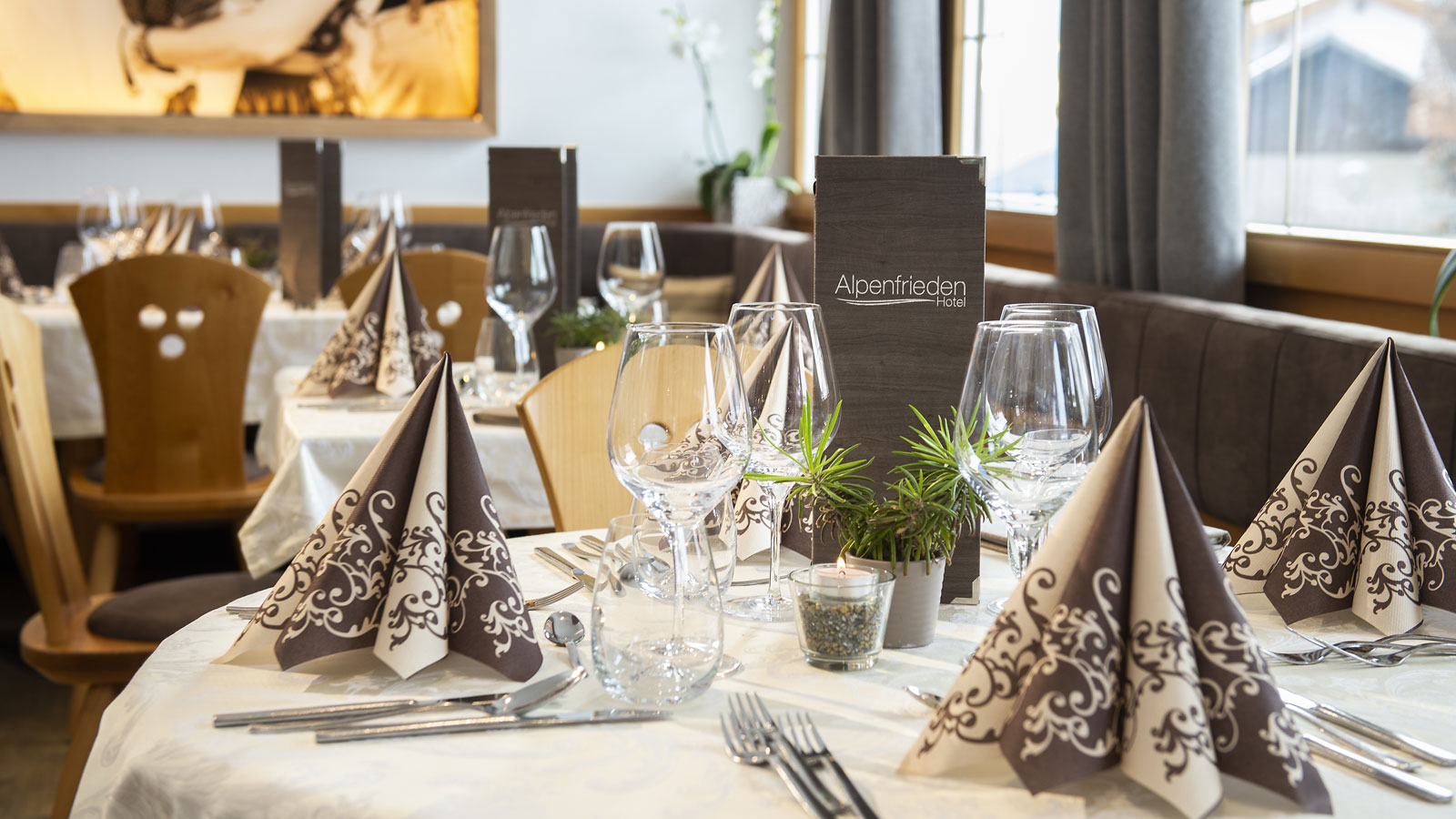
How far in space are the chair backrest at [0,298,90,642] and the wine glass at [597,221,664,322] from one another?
1106mm

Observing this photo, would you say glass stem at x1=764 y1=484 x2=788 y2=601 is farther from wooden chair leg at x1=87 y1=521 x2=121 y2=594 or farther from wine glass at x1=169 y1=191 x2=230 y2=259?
wine glass at x1=169 y1=191 x2=230 y2=259

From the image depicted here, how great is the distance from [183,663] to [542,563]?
34 cm

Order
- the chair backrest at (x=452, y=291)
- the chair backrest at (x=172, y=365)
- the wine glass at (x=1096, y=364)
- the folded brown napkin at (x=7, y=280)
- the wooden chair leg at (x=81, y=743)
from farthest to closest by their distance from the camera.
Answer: the folded brown napkin at (x=7, y=280) → the chair backrest at (x=452, y=291) → the chair backrest at (x=172, y=365) → the wooden chair leg at (x=81, y=743) → the wine glass at (x=1096, y=364)

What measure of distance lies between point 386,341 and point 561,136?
154 inches

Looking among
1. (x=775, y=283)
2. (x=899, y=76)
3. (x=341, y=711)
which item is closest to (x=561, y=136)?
(x=899, y=76)

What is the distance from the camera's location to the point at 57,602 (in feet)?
5.66

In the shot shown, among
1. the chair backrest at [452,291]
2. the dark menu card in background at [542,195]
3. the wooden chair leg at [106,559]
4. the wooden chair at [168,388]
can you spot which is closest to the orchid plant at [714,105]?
the chair backrest at [452,291]

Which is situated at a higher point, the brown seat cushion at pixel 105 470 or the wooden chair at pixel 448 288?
the wooden chair at pixel 448 288

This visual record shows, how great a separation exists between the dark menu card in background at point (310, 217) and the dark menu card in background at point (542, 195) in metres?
1.21

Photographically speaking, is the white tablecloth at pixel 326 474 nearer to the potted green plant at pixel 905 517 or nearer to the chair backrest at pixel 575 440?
the chair backrest at pixel 575 440

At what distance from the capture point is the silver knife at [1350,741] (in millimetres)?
684

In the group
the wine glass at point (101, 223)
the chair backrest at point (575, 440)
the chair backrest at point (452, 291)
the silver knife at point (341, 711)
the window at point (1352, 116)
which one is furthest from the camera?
the wine glass at point (101, 223)

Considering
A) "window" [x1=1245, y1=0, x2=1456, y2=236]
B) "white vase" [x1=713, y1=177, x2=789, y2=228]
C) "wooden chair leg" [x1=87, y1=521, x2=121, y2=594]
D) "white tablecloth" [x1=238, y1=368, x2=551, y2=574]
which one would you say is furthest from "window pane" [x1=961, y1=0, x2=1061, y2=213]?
"wooden chair leg" [x1=87, y1=521, x2=121, y2=594]

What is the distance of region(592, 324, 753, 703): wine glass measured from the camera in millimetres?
780
